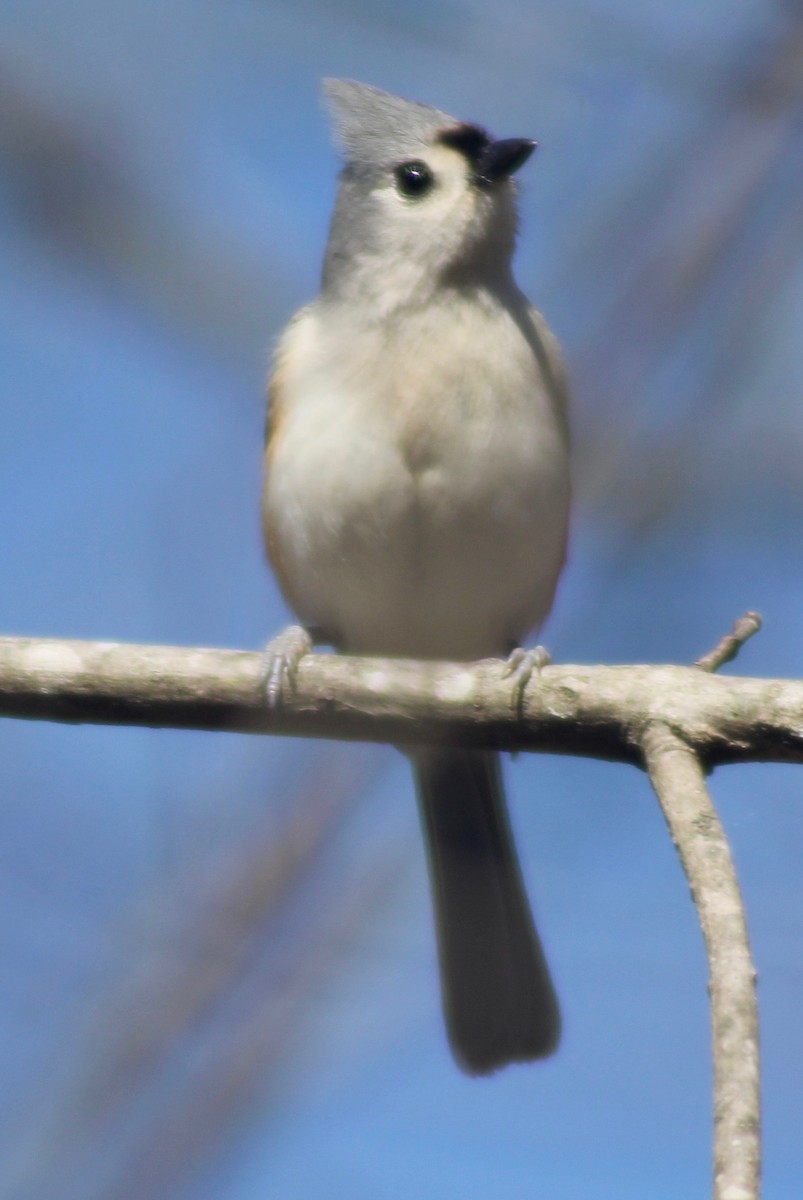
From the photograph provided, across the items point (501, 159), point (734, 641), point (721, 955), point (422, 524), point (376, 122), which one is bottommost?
point (721, 955)

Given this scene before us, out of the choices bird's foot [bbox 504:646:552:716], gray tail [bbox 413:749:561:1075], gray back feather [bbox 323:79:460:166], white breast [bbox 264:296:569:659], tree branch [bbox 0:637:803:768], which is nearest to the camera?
tree branch [bbox 0:637:803:768]

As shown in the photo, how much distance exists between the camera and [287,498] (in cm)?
442

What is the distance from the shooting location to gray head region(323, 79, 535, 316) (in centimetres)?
441

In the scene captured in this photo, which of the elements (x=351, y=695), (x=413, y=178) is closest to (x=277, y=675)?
(x=351, y=695)

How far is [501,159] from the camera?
4.40 meters

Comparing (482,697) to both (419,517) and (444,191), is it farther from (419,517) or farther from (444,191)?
(444,191)

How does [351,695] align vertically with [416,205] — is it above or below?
below

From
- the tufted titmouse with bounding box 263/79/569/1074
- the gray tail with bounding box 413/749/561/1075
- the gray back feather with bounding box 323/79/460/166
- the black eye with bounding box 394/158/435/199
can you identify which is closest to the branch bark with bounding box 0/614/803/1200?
the tufted titmouse with bounding box 263/79/569/1074

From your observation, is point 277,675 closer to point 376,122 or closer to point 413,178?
point 413,178

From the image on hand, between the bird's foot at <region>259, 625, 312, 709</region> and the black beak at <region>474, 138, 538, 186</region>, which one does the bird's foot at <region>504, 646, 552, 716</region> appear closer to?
the bird's foot at <region>259, 625, 312, 709</region>

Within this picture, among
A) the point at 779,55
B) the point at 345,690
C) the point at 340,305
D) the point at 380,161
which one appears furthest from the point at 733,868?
the point at 380,161

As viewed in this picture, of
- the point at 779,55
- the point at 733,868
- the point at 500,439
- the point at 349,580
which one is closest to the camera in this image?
the point at 733,868

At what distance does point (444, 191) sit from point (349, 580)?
4.19 feet

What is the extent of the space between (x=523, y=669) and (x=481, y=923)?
1722mm
